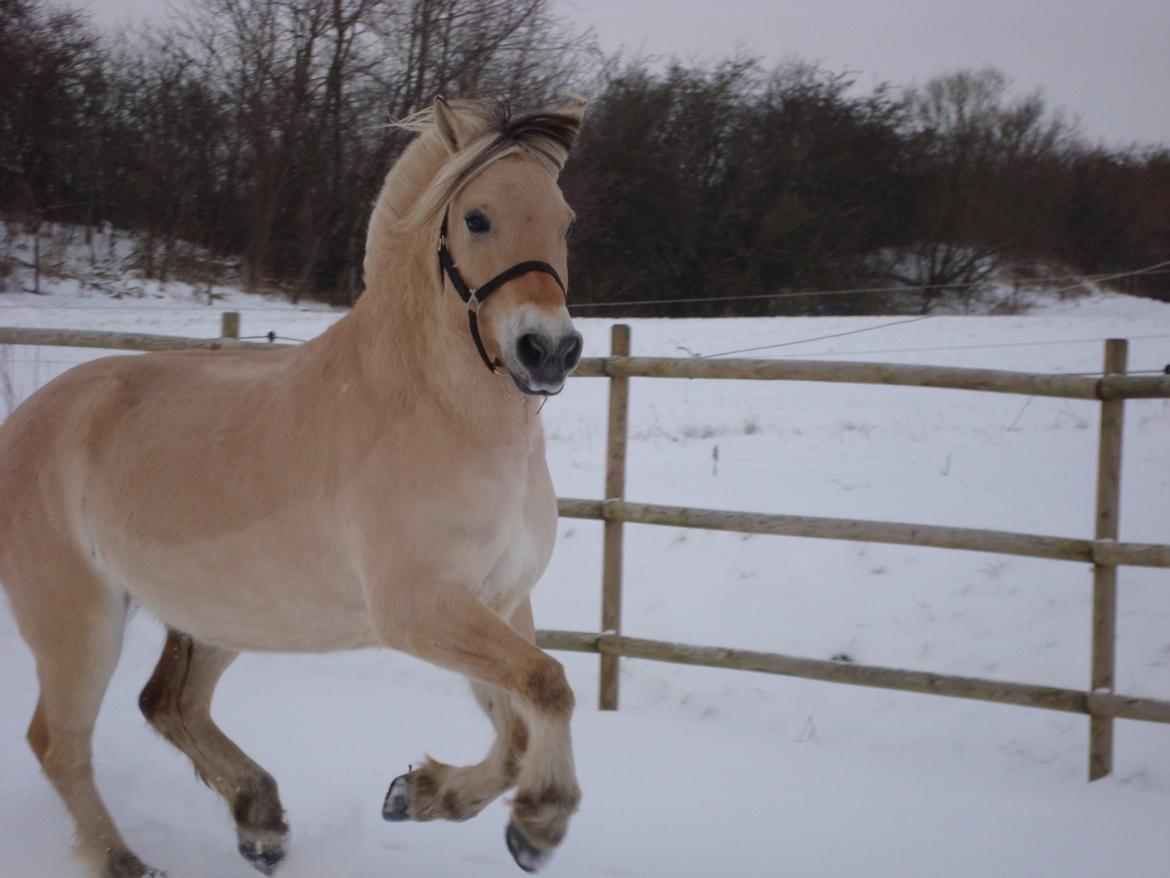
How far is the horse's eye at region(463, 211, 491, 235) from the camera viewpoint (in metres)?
2.40

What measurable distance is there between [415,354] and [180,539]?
0.77 metres

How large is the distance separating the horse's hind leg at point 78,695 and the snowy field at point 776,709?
16 centimetres

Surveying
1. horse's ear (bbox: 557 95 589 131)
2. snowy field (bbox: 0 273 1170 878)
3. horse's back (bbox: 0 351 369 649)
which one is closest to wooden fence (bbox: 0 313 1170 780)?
snowy field (bbox: 0 273 1170 878)

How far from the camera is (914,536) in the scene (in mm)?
4117

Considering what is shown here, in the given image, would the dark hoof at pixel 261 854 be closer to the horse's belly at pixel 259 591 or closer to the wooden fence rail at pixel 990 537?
the horse's belly at pixel 259 591

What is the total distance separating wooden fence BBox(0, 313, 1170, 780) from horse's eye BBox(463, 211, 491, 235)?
216 centimetres

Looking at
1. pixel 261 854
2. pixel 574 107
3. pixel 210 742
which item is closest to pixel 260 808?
pixel 261 854

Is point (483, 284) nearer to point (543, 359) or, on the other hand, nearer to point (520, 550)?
point (543, 359)

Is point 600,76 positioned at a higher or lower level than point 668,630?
higher

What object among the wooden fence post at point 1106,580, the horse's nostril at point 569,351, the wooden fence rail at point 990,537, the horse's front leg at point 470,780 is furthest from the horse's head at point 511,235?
the wooden fence post at point 1106,580

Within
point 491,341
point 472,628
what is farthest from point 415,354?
point 472,628

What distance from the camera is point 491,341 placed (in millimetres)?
2381

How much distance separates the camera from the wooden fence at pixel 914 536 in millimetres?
3973

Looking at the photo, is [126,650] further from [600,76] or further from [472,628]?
[600,76]
